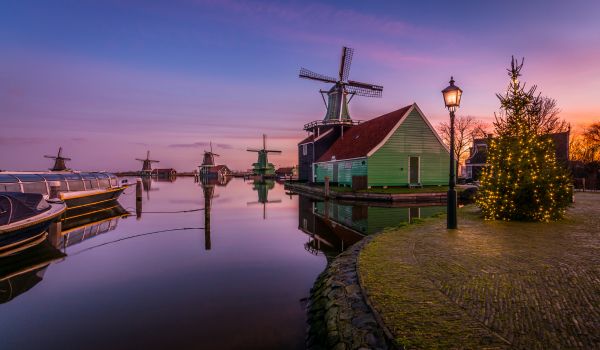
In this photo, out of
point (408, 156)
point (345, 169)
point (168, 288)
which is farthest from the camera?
point (345, 169)

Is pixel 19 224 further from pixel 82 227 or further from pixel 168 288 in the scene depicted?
pixel 82 227

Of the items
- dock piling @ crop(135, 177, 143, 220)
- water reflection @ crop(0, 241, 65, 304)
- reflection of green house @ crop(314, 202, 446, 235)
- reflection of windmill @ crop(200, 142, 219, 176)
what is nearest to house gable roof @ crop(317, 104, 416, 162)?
reflection of green house @ crop(314, 202, 446, 235)

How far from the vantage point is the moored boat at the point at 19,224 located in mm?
10250

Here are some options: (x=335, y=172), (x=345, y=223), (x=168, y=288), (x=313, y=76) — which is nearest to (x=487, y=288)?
(x=168, y=288)

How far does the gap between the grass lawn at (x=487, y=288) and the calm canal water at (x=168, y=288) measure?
77.6 inches

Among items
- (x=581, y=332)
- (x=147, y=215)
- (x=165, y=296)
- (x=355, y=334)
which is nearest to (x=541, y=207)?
(x=581, y=332)

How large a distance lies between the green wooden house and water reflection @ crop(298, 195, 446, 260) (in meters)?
6.99

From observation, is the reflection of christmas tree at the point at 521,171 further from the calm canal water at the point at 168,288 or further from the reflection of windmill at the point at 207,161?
the reflection of windmill at the point at 207,161

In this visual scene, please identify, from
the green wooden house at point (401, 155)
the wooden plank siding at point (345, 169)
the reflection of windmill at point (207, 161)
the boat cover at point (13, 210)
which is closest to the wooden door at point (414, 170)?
the green wooden house at point (401, 155)

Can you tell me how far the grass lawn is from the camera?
3.63 meters

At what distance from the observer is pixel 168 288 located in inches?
304

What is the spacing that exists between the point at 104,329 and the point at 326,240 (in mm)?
8515

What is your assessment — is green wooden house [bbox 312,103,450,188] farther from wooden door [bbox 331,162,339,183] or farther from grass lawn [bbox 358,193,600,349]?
grass lawn [bbox 358,193,600,349]

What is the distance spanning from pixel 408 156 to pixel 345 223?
15.6 meters
